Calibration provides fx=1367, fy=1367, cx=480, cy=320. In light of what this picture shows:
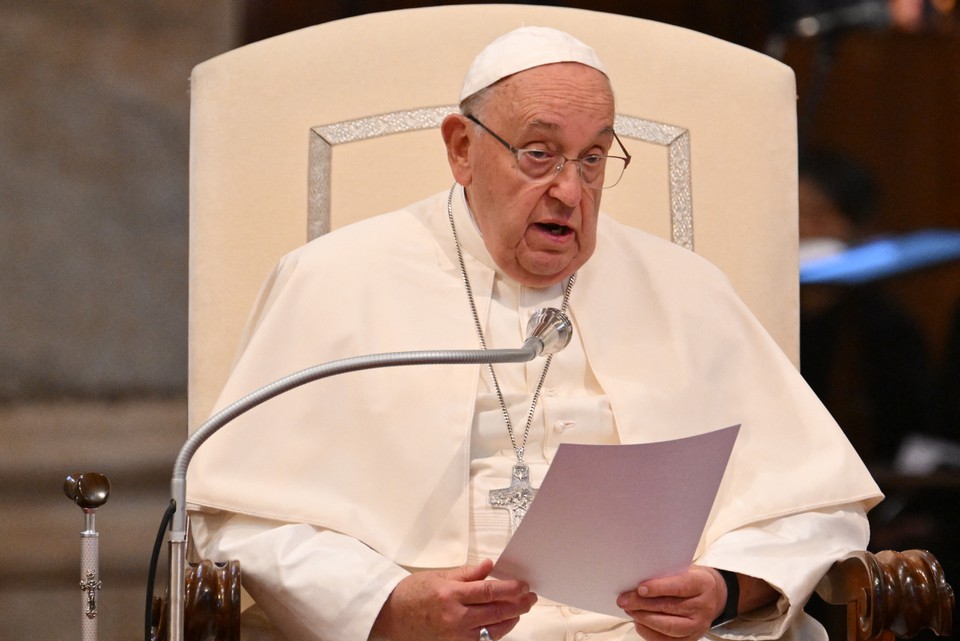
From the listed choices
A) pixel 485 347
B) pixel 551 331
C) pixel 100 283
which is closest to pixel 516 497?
pixel 485 347

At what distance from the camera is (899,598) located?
2402mm

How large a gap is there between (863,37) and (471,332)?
294 cm

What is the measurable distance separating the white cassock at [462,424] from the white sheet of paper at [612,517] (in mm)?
334

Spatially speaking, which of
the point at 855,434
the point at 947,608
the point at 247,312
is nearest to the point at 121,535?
the point at 247,312

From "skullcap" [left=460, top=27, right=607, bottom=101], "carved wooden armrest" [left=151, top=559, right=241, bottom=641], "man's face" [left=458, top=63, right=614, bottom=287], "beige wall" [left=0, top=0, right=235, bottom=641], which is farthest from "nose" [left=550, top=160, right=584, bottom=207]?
"beige wall" [left=0, top=0, right=235, bottom=641]

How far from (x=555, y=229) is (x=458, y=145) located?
1.02 feet

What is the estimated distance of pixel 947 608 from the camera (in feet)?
7.89

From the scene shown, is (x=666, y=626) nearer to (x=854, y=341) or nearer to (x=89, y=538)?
(x=89, y=538)

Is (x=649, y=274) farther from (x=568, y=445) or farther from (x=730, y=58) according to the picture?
(x=568, y=445)

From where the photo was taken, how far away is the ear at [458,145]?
304 cm

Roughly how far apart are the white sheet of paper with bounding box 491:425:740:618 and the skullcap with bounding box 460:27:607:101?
1.05 meters

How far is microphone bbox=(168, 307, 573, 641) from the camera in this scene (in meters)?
1.93

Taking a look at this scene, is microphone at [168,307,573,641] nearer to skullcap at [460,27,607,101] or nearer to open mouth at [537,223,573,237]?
open mouth at [537,223,573,237]

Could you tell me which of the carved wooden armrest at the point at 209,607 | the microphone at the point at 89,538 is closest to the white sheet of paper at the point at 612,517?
the carved wooden armrest at the point at 209,607
